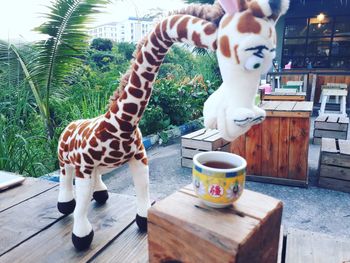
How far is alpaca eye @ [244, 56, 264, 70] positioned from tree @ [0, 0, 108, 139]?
2328mm

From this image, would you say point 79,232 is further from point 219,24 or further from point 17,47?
point 17,47

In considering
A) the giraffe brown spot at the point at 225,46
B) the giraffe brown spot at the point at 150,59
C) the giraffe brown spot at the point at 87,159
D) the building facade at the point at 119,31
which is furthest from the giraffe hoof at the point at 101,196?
the building facade at the point at 119,31

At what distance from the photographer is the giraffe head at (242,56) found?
0.59 m

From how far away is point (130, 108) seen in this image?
3.00 ft

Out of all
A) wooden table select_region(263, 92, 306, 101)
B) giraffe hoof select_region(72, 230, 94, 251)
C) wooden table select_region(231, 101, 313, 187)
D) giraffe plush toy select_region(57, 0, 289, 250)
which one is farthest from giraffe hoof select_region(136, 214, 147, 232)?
wooden table select_region(263, 92, 306, 101)

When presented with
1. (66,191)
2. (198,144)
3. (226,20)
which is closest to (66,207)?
(66,191)

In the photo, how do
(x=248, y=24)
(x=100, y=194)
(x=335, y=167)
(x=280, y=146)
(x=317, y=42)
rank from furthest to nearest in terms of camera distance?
(x=317, y=42) < (x=280, y=146) < (x=335, y=167) < (x=100, y=194) < (x=248, y=24)

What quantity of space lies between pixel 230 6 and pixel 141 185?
0.72 meters

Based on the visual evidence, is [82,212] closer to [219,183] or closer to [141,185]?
[141,185]

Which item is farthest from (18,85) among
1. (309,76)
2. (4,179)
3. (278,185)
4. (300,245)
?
(309,76)

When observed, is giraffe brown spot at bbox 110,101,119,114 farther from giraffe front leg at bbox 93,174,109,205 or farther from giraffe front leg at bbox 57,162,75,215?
giraffe front leg at bbox 93,174,109,205

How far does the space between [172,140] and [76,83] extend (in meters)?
1.69

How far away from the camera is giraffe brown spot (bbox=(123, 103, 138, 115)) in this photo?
0.91 metres

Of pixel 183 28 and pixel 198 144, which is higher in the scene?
pixel 183 28
